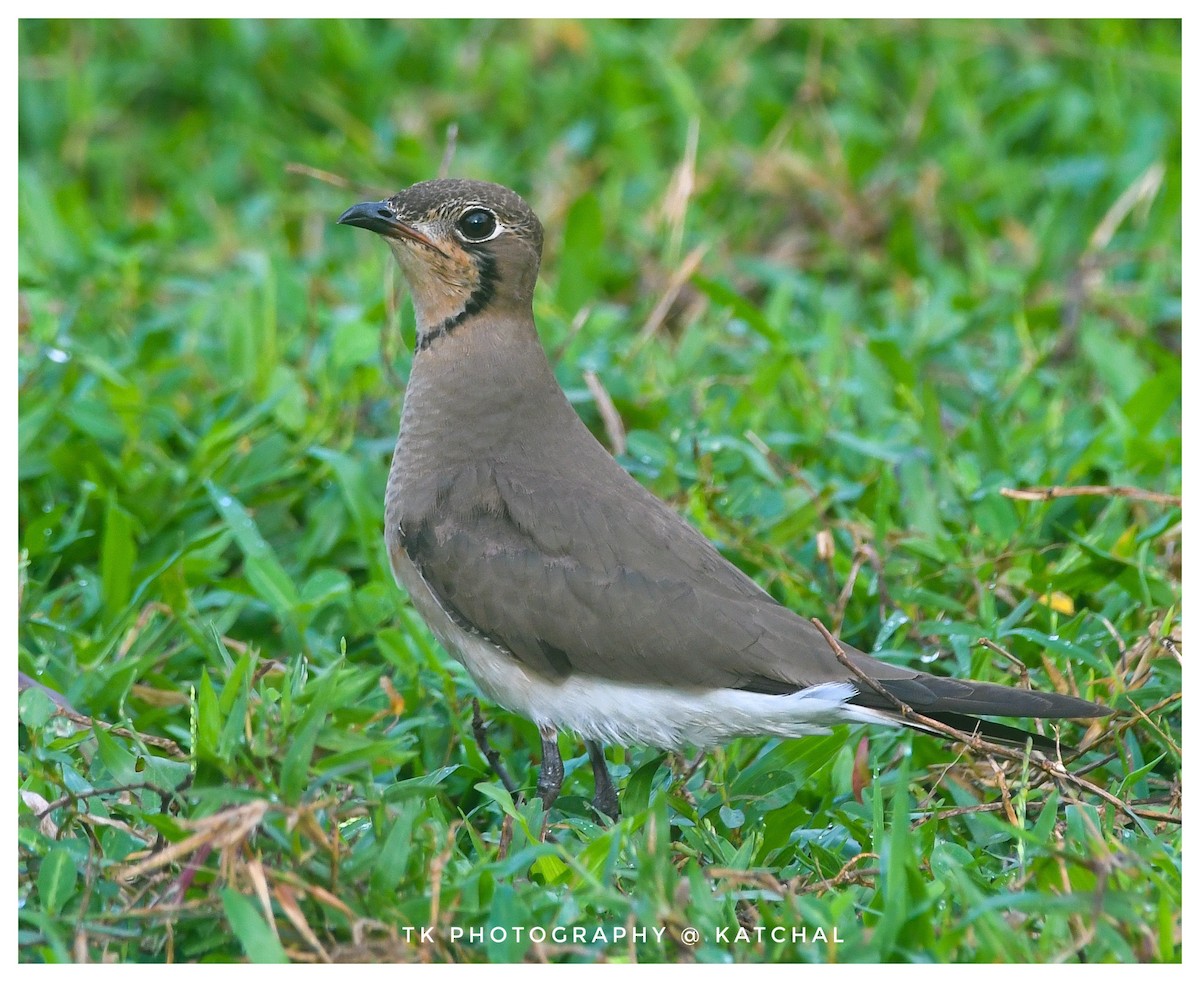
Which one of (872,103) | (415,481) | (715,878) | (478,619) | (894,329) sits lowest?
(715,878)

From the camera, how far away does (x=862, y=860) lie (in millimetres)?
3809

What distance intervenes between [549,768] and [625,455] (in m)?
1.49

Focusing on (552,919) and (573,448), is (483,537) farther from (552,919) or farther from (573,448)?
(552,919)

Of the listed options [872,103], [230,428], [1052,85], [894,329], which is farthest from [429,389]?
[1052,85]

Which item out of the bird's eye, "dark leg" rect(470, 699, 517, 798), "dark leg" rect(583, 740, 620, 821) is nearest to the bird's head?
the bird's eye

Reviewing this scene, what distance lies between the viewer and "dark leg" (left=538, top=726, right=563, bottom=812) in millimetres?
4098

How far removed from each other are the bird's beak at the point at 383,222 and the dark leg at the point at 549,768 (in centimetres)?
137

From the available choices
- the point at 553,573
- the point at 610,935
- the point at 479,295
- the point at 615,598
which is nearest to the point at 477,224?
the point at 479,295

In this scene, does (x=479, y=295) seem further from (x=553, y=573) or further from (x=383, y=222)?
(x=553, y=573)

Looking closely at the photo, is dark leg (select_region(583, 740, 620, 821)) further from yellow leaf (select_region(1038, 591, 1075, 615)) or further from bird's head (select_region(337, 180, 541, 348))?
yellow leaf (select_region(1038, 591, 1075, 615))

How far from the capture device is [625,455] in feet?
17.5

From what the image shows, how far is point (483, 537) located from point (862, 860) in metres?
1.25

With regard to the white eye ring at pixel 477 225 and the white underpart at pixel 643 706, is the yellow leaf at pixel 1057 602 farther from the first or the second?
the white eye ring at pixel 477 225

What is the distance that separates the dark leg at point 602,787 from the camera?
13.4 feet
